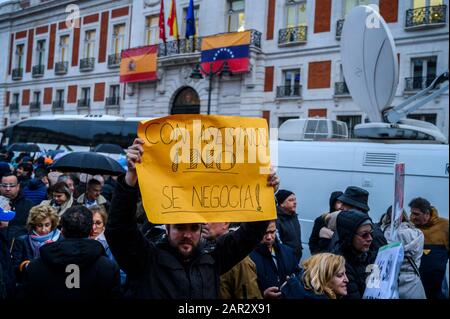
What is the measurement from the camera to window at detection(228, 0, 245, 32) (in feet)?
57.9

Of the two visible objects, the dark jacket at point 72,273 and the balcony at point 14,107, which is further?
the balcony at point 14,107

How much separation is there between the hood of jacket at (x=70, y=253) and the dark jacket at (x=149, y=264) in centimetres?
41

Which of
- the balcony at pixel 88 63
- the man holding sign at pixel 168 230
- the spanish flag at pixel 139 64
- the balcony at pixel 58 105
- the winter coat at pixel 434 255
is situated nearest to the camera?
the man holding sign at pixel 168 230

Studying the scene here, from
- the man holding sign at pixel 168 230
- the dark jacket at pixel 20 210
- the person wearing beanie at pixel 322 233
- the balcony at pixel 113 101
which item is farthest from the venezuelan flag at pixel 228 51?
the man holding sign at pixel 168 230

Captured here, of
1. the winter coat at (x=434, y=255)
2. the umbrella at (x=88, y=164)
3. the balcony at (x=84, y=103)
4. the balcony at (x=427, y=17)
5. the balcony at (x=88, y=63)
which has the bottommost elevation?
the winter coat at (x=434, y=255)

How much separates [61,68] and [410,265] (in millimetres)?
20189

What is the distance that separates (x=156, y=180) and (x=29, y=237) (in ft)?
5.92

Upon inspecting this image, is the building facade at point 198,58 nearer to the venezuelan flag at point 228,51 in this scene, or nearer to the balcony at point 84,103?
the balcony at point 84,103

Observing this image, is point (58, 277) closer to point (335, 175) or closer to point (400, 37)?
point (335, 175)

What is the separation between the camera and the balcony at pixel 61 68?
67.5 feet

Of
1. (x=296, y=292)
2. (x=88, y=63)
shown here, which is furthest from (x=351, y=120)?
(x=296, y=292)

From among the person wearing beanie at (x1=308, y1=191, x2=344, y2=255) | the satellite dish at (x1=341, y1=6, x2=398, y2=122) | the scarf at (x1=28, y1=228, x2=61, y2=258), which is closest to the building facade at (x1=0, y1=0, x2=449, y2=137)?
the satellite dish at (x1=341, y1=6, x2=398, y2=122)

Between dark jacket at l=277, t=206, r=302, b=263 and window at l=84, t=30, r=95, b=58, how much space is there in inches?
677
